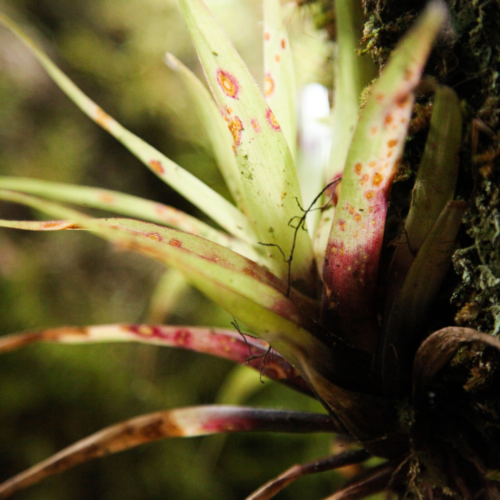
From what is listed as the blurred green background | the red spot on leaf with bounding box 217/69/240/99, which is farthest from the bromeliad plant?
the blurred green background

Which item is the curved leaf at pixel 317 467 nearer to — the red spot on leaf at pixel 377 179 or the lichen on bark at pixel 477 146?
the lichen on bark at pixel 477 146

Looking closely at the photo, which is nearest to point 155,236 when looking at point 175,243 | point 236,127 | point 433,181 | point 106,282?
point 175,243

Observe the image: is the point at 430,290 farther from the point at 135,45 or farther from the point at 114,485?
the point at 135,45

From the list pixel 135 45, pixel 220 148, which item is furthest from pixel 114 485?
pixel 135 45

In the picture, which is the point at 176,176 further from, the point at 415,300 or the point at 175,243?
the point at 415,300

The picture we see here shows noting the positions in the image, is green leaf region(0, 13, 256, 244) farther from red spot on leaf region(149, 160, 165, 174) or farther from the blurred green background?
the blurred green background

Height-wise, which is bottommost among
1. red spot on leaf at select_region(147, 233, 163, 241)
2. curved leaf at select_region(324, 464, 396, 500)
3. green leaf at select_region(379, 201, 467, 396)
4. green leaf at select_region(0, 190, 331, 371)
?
curved leaf at select_region(324, 464, 396, 500)

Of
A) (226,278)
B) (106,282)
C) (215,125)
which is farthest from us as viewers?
(106,282)
